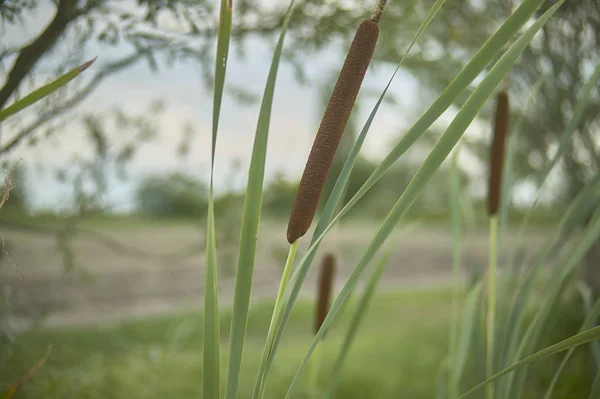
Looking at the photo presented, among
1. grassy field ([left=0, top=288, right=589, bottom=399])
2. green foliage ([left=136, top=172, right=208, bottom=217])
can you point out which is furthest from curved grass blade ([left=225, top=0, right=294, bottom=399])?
green foliage ([left=136, top=172, right=208, bottom=217])

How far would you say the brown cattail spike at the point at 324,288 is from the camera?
0.64 metres

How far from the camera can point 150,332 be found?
5.64 feet

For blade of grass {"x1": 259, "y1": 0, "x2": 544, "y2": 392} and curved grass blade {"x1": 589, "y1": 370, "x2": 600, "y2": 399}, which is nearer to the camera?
blade of grass {"x1": 259, "y1": 0, "x2": 544, "y2": 392}

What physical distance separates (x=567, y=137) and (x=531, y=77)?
976 millimetres

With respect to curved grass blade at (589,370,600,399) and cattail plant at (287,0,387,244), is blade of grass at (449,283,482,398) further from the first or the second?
cattail plant at (287,0,387,244)

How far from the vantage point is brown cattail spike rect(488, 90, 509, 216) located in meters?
0.59

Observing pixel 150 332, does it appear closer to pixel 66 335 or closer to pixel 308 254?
pixel 66 335

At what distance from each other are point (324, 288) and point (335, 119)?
0.34m

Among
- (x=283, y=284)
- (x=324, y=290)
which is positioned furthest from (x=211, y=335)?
(x=324, y=290)

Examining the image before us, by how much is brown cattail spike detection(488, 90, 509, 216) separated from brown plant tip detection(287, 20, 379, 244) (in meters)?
0.29

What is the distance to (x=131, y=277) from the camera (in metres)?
2.19

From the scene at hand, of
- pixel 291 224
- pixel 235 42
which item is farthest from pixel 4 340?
pixel 291 224

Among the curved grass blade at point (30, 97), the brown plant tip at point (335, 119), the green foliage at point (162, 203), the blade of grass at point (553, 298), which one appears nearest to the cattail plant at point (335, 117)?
the brown plant tip at point (335, 119)

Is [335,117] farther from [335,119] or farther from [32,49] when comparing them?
[32,49]
